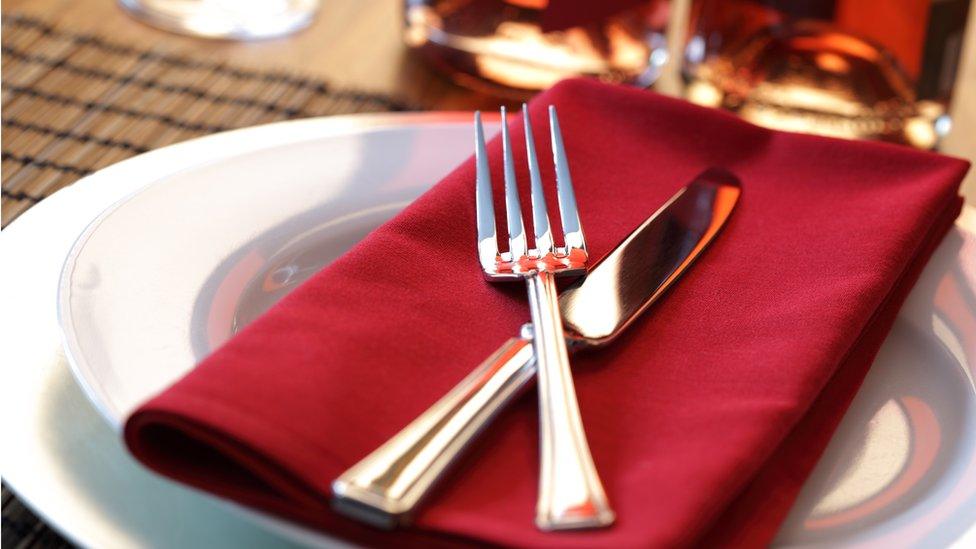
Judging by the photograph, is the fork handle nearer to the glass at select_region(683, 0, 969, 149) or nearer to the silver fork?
the silver fork

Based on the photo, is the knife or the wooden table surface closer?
the knife

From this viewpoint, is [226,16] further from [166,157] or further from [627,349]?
[627,349]

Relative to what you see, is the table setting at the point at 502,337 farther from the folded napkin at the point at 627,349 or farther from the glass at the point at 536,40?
the glass at the point at 536,40

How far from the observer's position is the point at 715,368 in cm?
40

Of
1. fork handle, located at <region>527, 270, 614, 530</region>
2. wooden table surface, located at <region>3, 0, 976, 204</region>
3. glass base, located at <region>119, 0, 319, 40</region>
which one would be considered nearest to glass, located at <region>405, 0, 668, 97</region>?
wooden table surface, located at <region>3, 0, 976, 204</region>

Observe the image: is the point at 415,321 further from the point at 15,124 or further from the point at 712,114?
the point at 15,124

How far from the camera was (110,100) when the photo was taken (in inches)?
28.5

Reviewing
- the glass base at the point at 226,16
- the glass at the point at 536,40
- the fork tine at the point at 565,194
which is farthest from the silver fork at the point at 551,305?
the glass base at the point at 226,16

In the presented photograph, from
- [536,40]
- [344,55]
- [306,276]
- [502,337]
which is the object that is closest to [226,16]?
[344,55]

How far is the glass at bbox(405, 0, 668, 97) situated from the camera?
0.72 metres

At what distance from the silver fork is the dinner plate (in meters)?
0.07

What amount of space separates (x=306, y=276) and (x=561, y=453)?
0.19 meters

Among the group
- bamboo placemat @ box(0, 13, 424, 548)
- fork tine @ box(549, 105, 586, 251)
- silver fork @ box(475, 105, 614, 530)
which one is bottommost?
bamboo placemat @ box(0, 13, 424, 548)

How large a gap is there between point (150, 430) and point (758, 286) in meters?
0.24
